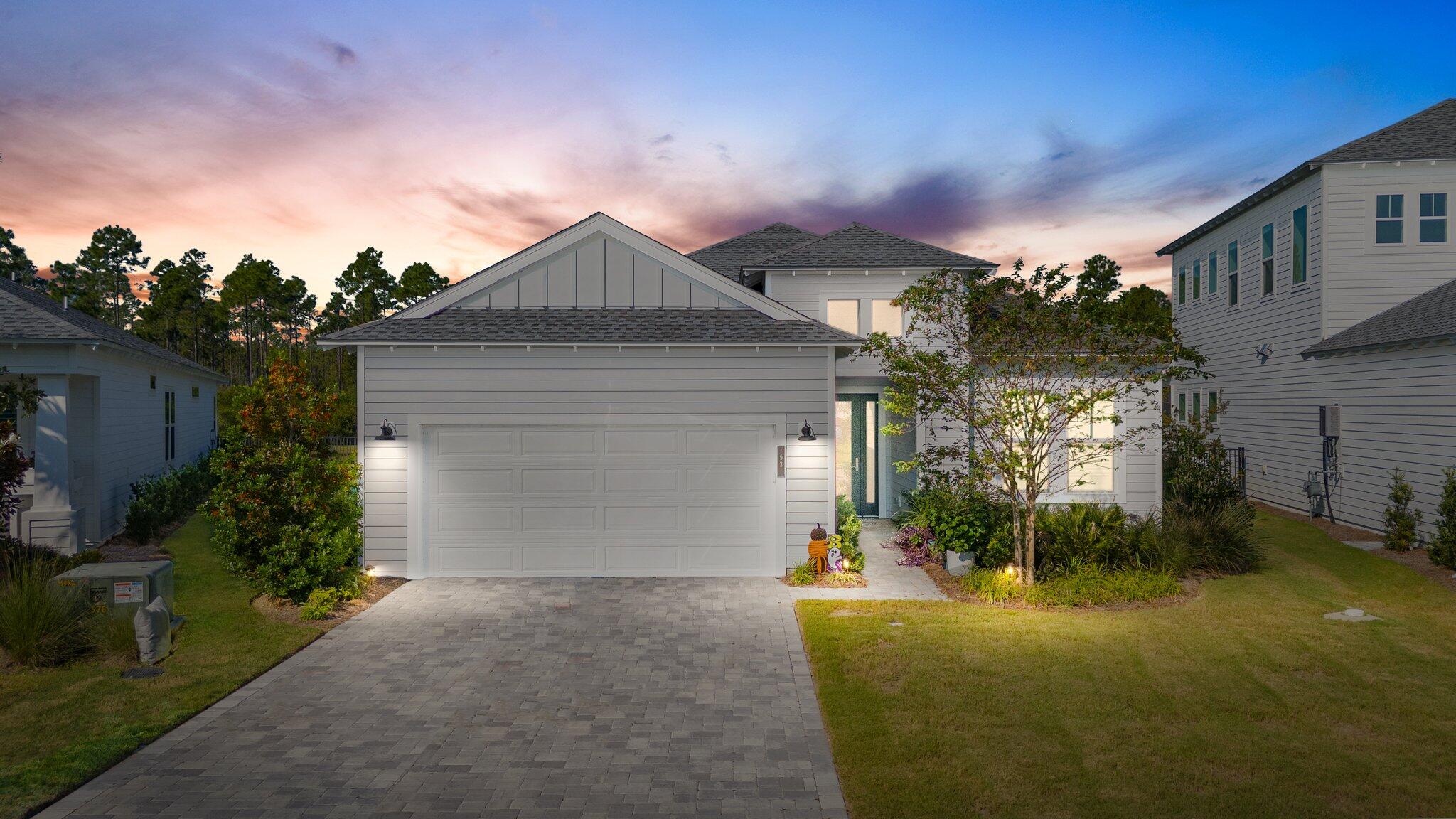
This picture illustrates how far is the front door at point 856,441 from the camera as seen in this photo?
53.2ft

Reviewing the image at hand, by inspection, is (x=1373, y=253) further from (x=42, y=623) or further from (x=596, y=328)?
(x=42, y=623)

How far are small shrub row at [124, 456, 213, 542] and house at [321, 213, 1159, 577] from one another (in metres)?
5.62

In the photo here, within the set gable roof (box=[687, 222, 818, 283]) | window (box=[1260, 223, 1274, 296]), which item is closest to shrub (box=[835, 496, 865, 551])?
gable roof (box=[687, 222, 818, 283])

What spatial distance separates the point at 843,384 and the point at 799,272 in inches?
109

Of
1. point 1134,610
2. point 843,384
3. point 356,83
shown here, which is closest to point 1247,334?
point 843,384

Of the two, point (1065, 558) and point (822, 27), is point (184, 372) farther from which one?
point (1065, 558)

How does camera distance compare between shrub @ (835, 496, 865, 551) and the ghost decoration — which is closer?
the ghost decoration

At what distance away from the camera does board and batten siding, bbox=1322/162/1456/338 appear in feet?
52.1

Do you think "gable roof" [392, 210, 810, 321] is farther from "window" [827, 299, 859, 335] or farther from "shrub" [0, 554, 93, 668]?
"shrub" [0, 554, 93, 668]

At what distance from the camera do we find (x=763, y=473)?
38.1 feet

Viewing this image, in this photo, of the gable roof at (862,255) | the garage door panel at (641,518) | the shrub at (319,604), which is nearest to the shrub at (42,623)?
the shrub at (319,604)

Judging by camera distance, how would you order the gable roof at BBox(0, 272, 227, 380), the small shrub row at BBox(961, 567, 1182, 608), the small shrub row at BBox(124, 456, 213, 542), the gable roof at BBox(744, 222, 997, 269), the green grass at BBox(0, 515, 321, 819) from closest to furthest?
the green grass at BBox(0, 515, 321, 819) → the small shrub row at BBox(961, 567, 1182, 608) → the gable roof at BBox(0, 272, 227, 380) → the small shrub row at BBox(124, 456, 213, 542) → the gable roof at BBox(744, 222, 997, 269)

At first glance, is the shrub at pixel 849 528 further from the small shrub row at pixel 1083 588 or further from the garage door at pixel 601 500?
the small shrub row at pixel 1083 588

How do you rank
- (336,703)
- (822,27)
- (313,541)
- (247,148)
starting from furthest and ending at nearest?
1. (247,148)
2. (822,27)
3. (313,541)
4. (336,703)
